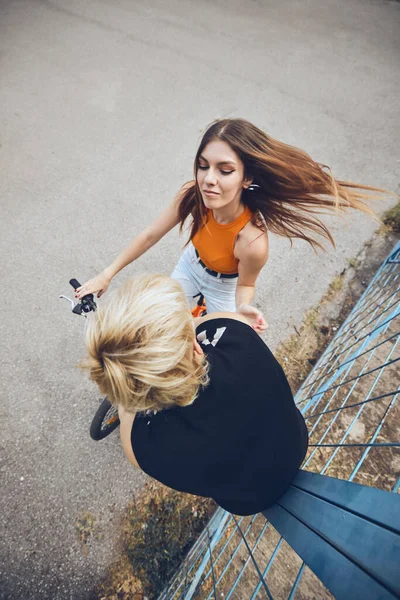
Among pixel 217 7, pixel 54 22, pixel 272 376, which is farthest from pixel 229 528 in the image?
pixel 217 7

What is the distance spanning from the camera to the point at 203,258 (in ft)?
7.43

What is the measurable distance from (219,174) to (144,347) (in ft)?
3.67

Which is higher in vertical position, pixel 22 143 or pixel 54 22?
pixel 54 22

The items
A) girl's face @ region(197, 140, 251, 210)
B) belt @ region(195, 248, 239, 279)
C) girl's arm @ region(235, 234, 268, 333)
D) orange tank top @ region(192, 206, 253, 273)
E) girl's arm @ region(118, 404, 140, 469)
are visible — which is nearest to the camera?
→ girl's arm @ region(118, 404, 140, 469)

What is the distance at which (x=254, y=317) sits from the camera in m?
1.91

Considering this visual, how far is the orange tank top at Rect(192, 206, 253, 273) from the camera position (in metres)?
2.03

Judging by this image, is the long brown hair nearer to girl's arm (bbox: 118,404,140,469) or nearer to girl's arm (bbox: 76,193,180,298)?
girl's arm (bbox: 76,193,180,298)

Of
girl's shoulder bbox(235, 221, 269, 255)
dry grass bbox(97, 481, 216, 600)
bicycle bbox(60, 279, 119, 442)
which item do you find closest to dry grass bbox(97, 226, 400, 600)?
dry grass bbox(97, 481, 216, 600)

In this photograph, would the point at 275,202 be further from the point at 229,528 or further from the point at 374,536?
the point at 229,528

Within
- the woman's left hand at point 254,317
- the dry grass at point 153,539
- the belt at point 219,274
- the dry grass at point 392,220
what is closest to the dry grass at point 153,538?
the dry grass at point 153,539

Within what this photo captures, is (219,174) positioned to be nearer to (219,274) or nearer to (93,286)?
(219,274)

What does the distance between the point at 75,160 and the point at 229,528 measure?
4.16 meters

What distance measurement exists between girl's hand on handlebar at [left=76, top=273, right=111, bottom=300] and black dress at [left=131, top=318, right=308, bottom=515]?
35.2 inches

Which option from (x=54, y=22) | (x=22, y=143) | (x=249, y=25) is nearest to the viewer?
(x=22, y=143)
